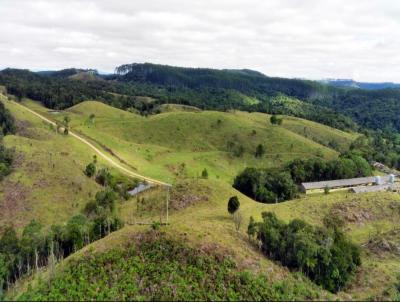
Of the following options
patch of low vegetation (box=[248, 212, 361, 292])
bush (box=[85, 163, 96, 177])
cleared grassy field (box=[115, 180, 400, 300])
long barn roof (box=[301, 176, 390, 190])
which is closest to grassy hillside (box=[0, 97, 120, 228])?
bush (box=[85, 163, 96, 177])

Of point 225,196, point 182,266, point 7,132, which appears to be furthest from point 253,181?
point 7,132

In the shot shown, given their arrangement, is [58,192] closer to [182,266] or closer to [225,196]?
[225,196]

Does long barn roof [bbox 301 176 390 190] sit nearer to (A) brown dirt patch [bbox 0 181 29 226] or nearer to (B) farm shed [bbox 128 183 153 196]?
(B) farm shed [bbox 128 183 153 196]

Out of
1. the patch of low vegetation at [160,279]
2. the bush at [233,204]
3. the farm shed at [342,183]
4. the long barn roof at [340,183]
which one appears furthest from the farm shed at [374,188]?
the patch of low vegetation at [160,279]

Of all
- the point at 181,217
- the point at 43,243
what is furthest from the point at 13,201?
the point at 181,217

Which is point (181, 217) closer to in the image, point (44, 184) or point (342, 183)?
point (44, 184)

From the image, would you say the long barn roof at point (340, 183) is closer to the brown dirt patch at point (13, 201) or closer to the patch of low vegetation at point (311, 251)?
the patch of low vegetation at point (311, 251)

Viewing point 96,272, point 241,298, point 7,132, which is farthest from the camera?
point 7,132
